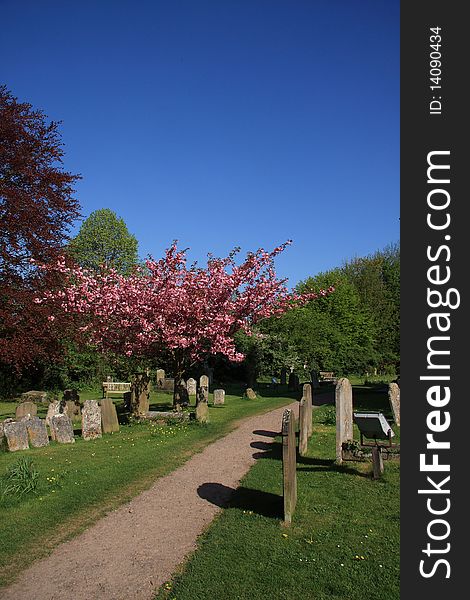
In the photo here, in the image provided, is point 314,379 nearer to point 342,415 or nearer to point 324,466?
point 342,415

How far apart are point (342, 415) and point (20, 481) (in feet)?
21.8

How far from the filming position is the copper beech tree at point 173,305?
1955cm

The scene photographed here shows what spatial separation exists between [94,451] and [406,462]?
9.91 meters

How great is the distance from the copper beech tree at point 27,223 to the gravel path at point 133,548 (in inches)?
440

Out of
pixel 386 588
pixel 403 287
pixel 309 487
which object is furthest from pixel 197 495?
pixel 403 287

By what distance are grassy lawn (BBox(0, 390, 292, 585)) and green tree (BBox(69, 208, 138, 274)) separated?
108 feet

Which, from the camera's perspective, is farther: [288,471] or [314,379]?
[314,379]

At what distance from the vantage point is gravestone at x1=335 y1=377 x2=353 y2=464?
1137 cm

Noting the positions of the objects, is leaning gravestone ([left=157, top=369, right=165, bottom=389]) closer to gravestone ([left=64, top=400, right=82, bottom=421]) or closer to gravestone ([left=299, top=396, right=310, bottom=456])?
gravestone ([left=64, top=400, right=82, bottom=421])

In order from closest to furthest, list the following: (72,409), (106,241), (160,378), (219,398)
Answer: (72,409)
(219,398)
(160,378)
(106,241)

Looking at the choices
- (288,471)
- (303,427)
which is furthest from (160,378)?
(288,471)

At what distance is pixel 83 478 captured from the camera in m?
10.4

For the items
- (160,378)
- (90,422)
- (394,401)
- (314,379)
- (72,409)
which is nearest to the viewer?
(90,422)

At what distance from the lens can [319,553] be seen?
21.7 ft
